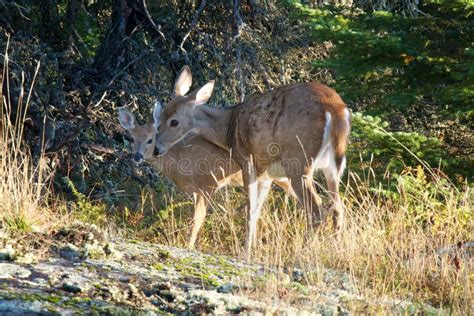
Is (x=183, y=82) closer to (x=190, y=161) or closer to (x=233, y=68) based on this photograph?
(x=233, y=68)

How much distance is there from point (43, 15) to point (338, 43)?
178 inches

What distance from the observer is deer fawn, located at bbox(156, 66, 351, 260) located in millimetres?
8508

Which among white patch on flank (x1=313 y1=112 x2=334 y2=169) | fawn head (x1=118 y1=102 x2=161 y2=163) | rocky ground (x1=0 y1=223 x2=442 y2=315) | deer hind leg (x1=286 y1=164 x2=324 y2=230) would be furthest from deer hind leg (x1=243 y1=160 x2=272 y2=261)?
rocky ground (x1=0 y1=223 x2=442 y2=315)

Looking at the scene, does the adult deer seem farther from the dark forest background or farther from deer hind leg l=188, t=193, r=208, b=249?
the dark forest background

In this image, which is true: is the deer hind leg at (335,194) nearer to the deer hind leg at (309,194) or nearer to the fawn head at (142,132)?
the deer hind leg at (309,194)

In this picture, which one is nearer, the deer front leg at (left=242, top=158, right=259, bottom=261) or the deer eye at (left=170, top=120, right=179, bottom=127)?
the deer front leg at (left=242, top=158, right=259, bottom=261)

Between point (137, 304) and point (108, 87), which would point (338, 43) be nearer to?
point (108, 87)

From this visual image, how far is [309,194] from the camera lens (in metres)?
8.57

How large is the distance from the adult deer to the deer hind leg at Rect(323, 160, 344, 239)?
1.09 meters

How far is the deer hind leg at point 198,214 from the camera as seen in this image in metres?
9.18

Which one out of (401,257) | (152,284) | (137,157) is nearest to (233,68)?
(137,157)

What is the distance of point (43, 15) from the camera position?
1160 cm

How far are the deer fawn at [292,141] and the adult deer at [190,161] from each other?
29 centimetres

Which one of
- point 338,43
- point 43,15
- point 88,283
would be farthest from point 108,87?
point 88,283
